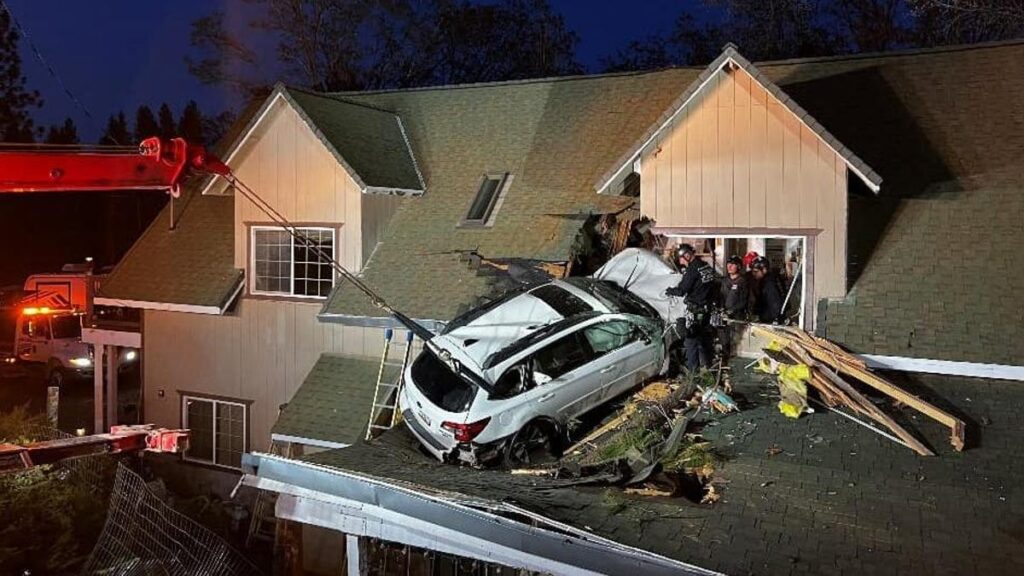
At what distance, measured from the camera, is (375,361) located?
1522 cm

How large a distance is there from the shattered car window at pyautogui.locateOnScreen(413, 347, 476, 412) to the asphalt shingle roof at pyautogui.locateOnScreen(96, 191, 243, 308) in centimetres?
698

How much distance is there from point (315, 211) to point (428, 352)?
19.6 ft

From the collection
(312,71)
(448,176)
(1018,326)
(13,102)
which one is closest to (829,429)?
(1018,326)

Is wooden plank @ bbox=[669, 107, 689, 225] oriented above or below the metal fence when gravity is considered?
above

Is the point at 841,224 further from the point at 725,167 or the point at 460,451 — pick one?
the point at 460,451

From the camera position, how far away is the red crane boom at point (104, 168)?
9297 mm

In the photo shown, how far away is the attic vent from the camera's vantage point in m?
15.6

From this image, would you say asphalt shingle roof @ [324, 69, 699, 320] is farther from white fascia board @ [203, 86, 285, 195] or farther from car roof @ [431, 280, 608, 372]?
white fascia board @ [203, 86, 285, 195]

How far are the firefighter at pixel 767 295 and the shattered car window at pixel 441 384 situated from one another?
16.7 ft

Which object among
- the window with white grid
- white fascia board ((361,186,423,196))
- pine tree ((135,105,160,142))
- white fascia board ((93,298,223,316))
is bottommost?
white fascia board ((93,298,223,316))

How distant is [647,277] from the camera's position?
12875 mm

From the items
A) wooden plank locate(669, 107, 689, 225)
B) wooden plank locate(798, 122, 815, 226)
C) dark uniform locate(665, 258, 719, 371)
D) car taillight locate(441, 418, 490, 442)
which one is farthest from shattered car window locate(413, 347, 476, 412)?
wooden plank locate(798, 122, 815, 226)

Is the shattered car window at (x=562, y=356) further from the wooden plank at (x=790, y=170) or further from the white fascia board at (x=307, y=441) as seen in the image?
the white fascia board at (x=307, y=441)

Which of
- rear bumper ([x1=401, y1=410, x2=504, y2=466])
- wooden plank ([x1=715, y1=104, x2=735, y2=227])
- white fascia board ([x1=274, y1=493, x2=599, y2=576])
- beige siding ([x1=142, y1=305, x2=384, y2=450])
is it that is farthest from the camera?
beige siding ([x1=142, y1=305, x2=384, y2=450])
